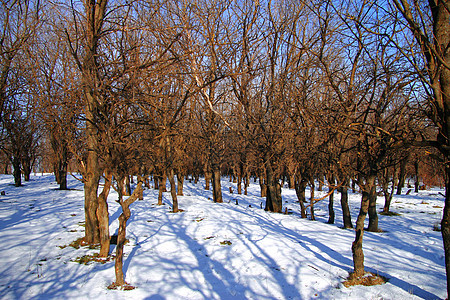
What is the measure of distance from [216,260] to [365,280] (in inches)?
127

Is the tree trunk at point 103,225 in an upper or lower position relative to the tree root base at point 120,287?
upper

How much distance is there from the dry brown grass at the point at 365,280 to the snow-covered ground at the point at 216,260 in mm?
126

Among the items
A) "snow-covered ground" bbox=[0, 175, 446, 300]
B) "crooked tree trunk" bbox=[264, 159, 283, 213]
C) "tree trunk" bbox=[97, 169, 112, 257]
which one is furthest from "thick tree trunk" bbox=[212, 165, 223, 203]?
"tree trunk" bbox=[97, 169, 112, 257]

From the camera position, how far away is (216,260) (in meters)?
6.29

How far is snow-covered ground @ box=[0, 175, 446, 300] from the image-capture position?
4754 millimetres

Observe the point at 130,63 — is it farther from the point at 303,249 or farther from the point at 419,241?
the point at 419,241

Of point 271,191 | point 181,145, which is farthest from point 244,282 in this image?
point 181,145

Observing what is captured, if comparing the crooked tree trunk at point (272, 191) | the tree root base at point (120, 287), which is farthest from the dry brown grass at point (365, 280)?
the crooked tree trunk at point (272, 191)

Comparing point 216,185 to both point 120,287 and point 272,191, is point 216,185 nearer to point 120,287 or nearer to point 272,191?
point 272,191

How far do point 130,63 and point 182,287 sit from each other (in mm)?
4893

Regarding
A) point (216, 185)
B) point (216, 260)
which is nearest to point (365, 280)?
point (216, 260)

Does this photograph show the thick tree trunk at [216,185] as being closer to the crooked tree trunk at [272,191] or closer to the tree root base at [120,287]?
the crooked tree trunk at [272,191]

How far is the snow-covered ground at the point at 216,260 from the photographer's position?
475 cm

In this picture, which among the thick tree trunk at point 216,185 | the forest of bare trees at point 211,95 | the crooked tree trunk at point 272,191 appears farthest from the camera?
the thick tree trunk at point 216,185
